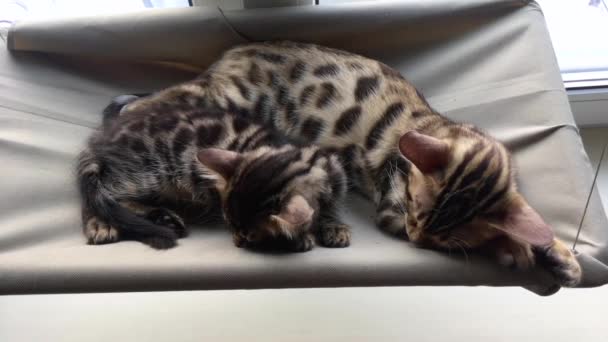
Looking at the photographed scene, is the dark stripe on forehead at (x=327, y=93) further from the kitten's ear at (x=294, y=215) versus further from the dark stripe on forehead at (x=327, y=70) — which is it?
the kitten's ear at (x=294, y=215)

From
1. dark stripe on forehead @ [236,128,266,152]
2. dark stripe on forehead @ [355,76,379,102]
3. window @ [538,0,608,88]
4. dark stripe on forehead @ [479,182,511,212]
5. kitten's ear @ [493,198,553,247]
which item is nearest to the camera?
kitten's ear @ [493,198,553,247]

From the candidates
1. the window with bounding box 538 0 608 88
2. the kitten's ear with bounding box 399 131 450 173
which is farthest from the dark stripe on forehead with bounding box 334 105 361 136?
the window with bounding box 538 0 608 88

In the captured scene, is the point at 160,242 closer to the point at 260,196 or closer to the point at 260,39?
the point at 260,196

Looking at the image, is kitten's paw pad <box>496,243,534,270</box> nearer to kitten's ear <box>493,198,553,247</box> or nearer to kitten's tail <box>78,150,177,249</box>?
kitten's ear <box>493,198,553,247</box>

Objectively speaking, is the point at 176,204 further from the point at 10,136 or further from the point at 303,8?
the point at 303,8

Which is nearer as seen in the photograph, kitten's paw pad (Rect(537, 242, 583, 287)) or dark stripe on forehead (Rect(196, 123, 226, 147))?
kitten's paw pad (Rect(537, 242, 583, 287))

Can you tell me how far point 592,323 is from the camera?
5.22 feet

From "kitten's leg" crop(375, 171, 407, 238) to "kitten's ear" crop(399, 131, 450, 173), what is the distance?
17 cm

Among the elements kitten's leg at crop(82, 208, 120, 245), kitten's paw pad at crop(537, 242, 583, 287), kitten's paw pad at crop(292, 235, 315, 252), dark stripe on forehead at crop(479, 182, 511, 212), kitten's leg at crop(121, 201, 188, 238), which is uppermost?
dark stripe on forehead at crop(479, 182, 511, 212)

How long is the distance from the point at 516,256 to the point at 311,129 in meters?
0.74

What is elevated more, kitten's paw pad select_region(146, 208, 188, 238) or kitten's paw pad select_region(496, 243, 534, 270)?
kitten's paw pad select_region(496, 243, 534, 270)

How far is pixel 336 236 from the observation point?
1268 millimetres

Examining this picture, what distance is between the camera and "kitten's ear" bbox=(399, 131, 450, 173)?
1.10 metres

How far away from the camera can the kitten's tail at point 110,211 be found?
121cm
